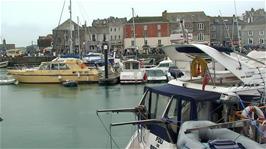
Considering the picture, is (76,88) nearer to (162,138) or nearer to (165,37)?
(162,138)

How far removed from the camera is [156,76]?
119 ft

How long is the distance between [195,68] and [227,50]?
36.9 inches

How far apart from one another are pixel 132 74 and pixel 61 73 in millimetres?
6490

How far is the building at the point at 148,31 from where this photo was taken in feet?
282

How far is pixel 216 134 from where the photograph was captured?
6930 mm

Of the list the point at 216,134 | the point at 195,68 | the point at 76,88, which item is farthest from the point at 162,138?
the point at 76,88

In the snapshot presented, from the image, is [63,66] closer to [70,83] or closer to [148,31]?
[70,83]

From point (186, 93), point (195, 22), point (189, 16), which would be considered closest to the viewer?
point (186, 93)

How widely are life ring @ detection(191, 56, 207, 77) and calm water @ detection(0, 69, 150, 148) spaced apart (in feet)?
20.5

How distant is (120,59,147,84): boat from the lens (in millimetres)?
36594

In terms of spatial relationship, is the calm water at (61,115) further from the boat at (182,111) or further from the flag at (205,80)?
the flag at (205,80)

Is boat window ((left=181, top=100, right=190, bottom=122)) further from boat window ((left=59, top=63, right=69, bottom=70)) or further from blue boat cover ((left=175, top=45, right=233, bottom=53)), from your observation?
boat window ((left=59, top=63, right=69, bottom=70))

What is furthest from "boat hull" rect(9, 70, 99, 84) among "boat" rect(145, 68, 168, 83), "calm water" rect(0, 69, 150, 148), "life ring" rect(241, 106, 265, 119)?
"life ring" rect(241, 106, 265, 119)

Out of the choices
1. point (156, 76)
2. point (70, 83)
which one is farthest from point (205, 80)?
point (70, 83)
